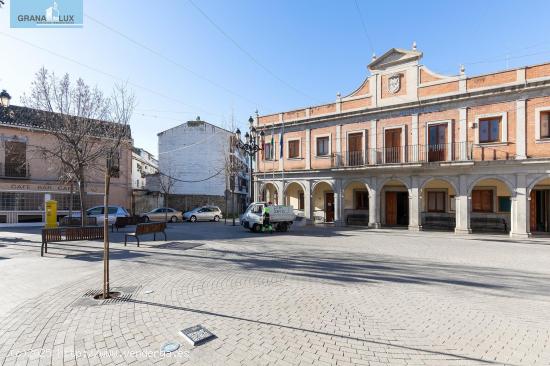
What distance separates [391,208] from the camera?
2153cm

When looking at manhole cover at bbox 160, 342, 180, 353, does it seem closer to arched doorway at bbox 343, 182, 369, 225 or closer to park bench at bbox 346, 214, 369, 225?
arched doorway at bbox 343, 182, 369, 225

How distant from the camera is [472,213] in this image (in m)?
18.5

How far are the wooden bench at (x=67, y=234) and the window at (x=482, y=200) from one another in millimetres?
20663

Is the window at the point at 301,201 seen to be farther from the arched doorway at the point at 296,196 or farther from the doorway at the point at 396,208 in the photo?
the doorway at the point at 396,208

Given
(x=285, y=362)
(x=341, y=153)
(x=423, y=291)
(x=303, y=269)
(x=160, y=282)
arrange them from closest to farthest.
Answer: (x=285, y=362), (x=423, y=291), (x=160, y=282), (x=303, y=269), (x=341, y=153)

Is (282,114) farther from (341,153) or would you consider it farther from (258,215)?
(258,215)

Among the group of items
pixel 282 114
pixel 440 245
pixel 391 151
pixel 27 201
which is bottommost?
pixel 440 245

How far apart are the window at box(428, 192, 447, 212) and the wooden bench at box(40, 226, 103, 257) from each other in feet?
63.9

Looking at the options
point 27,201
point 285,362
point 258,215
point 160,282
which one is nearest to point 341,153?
point 258,215

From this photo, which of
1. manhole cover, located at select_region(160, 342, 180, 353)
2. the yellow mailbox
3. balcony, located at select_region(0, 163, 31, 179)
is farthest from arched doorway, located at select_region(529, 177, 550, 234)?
balcony, located at select_region(0, 163, 31, 179)

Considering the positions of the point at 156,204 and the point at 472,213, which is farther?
the point at 156,204

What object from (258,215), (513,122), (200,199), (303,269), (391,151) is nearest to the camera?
(303,269)

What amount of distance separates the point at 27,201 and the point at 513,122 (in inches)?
1270

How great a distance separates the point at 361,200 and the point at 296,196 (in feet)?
18.5
